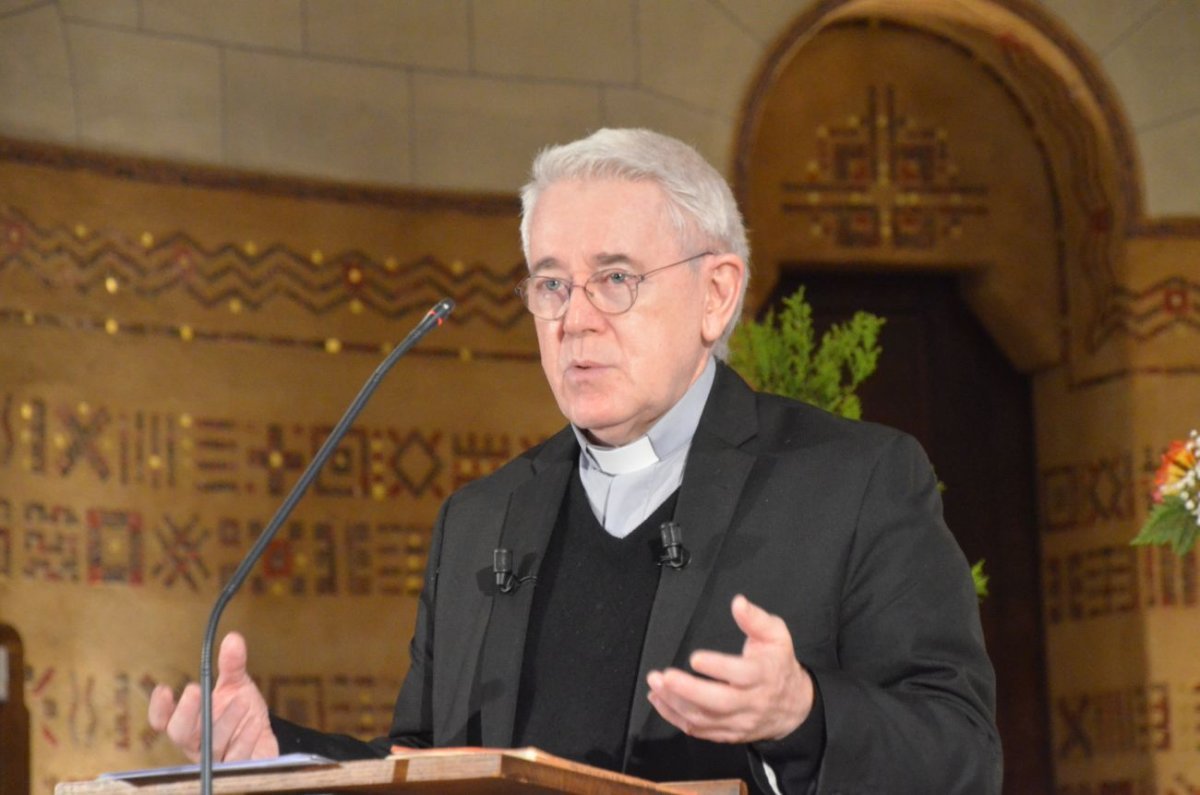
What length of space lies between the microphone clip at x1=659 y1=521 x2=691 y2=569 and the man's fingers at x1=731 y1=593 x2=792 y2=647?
0.61 metres

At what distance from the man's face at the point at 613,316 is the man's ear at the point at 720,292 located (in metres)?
0.07

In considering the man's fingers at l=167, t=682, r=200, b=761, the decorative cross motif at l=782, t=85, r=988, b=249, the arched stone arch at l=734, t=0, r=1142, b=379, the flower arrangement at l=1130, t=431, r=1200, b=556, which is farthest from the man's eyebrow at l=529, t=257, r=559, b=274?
the decorative cross motif at l=782, t=85, r=988, b=249

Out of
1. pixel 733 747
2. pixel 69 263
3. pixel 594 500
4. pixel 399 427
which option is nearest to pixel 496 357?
pixel 399 427

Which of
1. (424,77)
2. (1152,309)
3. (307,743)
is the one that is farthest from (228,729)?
(1152,309)

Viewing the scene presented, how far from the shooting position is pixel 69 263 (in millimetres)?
5871

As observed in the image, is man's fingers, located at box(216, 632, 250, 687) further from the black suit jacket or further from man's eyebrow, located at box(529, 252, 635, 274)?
man's eyebrow, located at box(529, 252, 635, 274)

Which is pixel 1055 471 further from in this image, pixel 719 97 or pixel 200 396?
pixel 200 396

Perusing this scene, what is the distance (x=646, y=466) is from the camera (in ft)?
10.2

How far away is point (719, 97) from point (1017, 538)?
2.09 meters

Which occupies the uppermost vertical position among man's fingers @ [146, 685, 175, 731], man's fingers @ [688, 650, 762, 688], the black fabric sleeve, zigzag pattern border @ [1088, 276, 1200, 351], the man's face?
zigzag pattern border @ [1088, 276, 1200, 351]

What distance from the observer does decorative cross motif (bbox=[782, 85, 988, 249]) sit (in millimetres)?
7398

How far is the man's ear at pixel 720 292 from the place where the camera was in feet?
10.3

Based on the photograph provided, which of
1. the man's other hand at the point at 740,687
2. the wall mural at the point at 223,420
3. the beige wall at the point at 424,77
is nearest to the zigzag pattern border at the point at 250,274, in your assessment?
the wall mural at the point at 223,420

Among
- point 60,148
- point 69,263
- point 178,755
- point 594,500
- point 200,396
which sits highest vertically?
point 60,148
